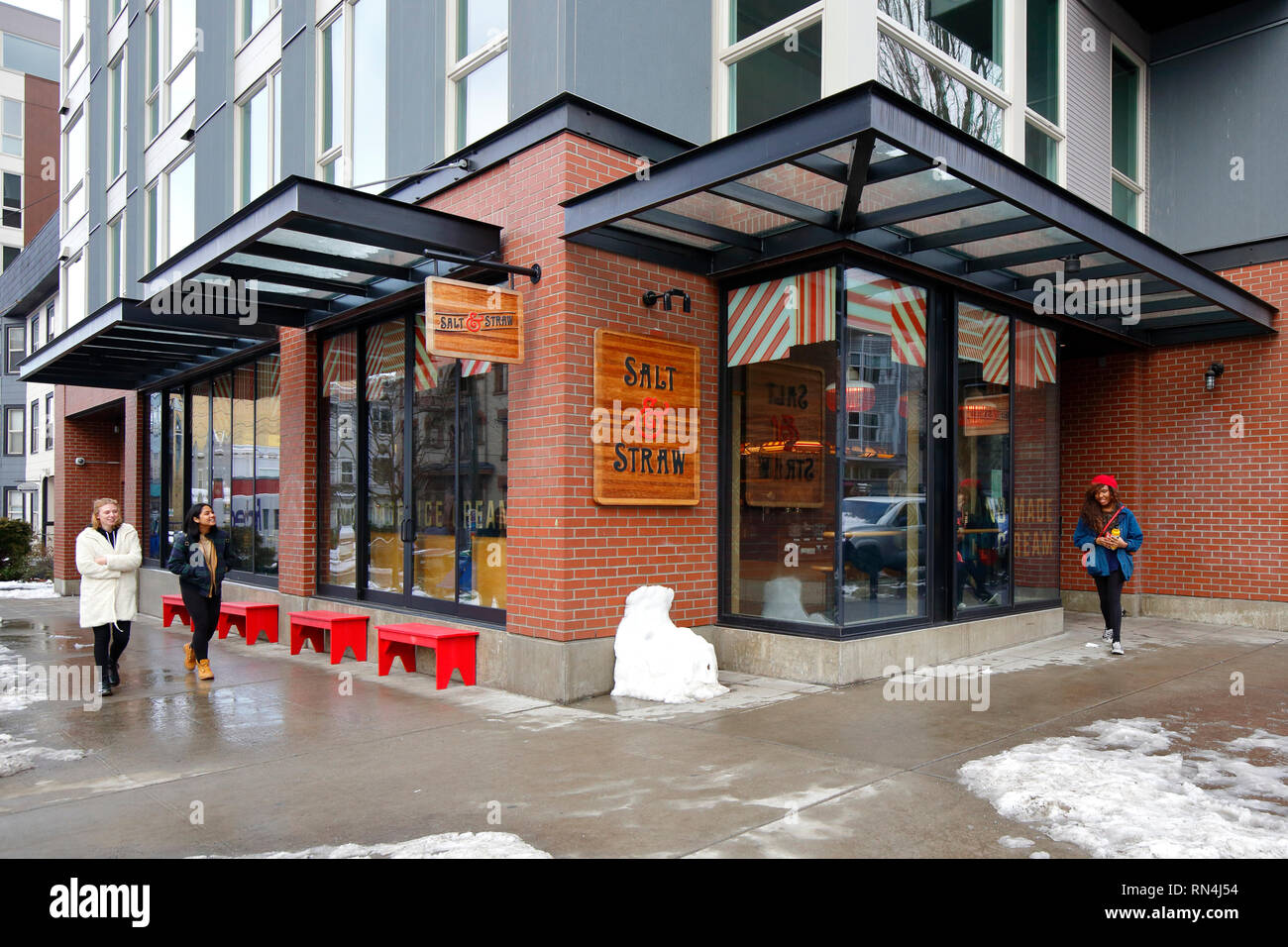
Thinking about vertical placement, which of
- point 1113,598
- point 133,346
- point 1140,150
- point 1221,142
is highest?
point 1140,150

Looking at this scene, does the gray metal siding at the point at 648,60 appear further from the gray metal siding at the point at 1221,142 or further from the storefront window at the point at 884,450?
the gray metal siding at the point at 1221,142

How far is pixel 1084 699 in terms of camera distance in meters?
7.25

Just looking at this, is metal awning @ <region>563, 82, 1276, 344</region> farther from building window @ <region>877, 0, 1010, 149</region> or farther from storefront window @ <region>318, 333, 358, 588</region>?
storefront window @ <region>318, 333, 358, 588</region>

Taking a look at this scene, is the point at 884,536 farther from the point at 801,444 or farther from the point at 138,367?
the point at 138,367

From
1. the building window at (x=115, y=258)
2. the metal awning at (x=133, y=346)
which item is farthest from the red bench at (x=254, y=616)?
the building window at (x=115, y=258)

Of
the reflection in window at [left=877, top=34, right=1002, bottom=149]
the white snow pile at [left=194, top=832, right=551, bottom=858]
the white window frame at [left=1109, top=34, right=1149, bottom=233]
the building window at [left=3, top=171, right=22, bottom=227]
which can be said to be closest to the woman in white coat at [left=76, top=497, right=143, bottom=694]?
the white snow pile at [left=194, top=832, right=551, bottom=858]

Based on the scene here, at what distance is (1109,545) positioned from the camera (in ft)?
31.4

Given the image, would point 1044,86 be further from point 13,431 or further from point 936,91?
point 13,431

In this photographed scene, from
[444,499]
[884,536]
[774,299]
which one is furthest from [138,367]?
[884,536]

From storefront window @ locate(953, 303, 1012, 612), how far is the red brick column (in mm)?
7593

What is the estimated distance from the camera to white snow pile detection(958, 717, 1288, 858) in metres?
4.19

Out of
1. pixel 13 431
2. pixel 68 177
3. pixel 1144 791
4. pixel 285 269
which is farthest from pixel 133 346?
pixel 13 431

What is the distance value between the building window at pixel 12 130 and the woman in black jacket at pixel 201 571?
36.7m

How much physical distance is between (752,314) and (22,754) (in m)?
6.60
